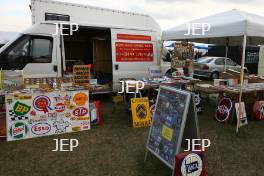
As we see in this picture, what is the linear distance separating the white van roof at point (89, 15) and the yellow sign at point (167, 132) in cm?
456

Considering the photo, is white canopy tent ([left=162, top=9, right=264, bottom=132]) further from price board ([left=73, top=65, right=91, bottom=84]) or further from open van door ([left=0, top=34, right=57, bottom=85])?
open van door ([left=0, top=34, right=57, bottom=85])

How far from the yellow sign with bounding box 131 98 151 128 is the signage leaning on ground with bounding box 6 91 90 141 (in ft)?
3.21

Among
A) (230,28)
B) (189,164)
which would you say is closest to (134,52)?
(230,28)

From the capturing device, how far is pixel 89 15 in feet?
28.4

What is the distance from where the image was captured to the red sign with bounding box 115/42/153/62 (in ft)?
24.0

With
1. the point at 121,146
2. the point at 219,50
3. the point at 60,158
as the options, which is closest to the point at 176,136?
the point at 121,146

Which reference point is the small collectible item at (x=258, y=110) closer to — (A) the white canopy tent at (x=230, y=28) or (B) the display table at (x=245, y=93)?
(B) the display table at (x=245, y=93)

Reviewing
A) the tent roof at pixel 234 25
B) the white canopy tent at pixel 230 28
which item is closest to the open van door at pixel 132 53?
the white canopy tent at pixel 230 28

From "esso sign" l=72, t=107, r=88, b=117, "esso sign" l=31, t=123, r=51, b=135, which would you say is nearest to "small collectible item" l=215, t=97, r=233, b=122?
"esso sign" l=72, t=107, r=88, b=117

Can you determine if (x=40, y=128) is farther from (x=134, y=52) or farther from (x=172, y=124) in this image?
(x=134, y=52)

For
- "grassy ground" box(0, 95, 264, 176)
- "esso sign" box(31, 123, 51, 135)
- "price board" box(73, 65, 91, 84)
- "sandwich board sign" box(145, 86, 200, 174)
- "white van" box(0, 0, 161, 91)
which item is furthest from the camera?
"white van" box(0, 0, 161, 91)

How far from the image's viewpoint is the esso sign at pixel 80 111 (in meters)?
4.88

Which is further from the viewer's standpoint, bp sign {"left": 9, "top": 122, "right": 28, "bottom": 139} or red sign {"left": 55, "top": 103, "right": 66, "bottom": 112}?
red sign {"left": 55, "top": 103, "right": 66, "bottom": 112}

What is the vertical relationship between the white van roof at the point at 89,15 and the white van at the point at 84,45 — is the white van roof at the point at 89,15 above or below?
above
